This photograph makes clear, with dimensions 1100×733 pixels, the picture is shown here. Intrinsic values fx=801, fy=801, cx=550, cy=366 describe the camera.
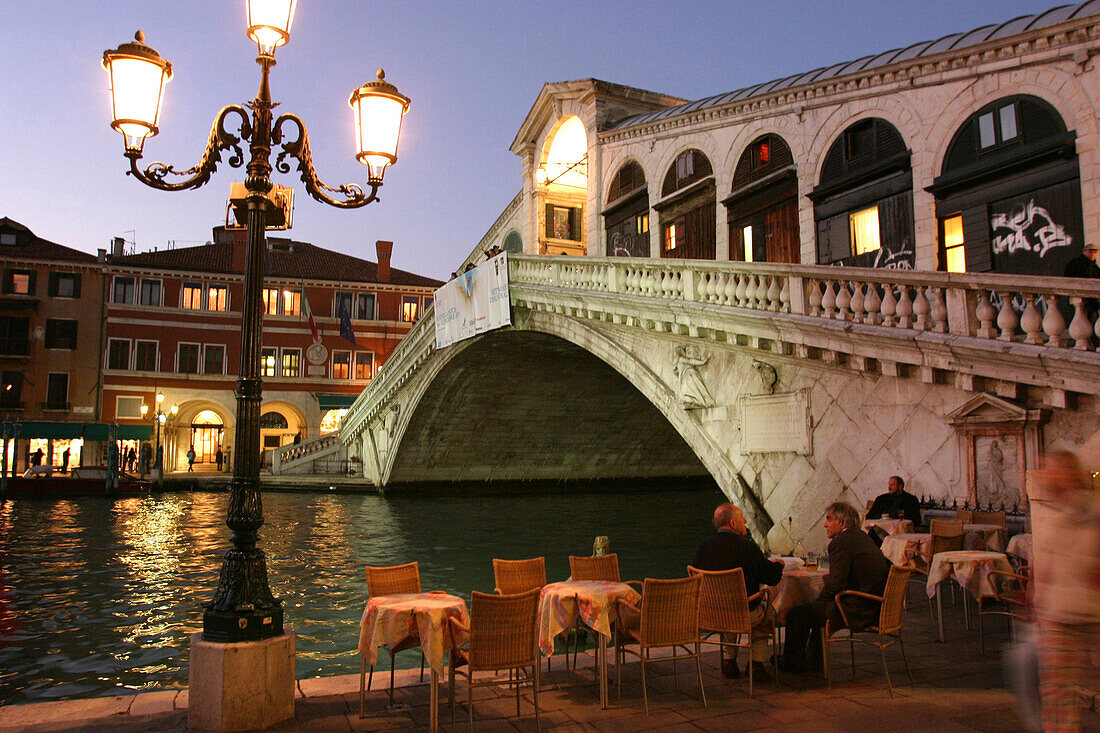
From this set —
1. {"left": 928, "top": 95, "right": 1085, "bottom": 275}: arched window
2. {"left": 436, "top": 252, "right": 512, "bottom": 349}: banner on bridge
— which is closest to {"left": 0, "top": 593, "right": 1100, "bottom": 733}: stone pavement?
{"left": 928, "top": 95, "right": 1085, "bottom": 275}: arched window

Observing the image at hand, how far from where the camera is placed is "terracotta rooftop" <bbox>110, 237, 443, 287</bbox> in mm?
34875

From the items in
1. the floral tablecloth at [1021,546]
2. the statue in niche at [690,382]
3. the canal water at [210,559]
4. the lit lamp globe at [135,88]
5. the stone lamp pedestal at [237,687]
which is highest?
the lit lamp globe at [135,88]

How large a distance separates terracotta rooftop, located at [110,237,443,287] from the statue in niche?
2666 cm

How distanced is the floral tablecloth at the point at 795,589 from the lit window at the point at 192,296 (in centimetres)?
3394

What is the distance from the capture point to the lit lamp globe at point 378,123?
5348 millimetres

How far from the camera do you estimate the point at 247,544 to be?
447 centimetres

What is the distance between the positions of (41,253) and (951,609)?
122 ft

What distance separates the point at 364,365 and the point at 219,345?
619cm

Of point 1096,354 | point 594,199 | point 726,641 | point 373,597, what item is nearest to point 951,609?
point 1096,354

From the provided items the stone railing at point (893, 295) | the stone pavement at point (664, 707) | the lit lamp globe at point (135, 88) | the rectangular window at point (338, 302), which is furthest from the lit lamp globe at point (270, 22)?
the rectangular window at point (338, 302)

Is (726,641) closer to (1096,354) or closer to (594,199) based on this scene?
(1096,354)

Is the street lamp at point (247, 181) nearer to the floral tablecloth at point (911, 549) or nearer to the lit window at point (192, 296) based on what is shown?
the floral tablecloth at point (911, 549)

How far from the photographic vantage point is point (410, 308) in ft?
124

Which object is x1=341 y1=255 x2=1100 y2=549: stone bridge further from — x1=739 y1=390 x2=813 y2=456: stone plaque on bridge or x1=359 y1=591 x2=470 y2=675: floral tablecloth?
x1=359 y1=591 x2=470 y2=675: floral tablecloth
